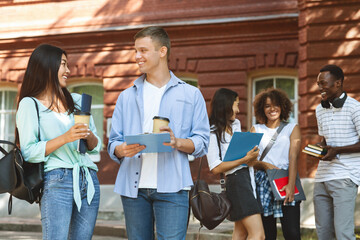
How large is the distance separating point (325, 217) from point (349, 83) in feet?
18.0

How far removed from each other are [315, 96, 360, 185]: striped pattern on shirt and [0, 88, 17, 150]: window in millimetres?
11094

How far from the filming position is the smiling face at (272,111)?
19.9 ft

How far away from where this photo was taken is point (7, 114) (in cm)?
1553

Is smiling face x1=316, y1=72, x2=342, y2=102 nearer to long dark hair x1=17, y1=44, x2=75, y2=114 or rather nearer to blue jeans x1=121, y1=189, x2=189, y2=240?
blue jeans x1=121, y1=189, x2=189, y2=240

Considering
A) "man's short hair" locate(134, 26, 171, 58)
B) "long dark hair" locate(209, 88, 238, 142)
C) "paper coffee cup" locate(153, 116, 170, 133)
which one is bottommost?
"paper coffee cup" locate(153, 116, 170, 133)

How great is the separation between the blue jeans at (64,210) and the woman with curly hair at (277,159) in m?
2.42

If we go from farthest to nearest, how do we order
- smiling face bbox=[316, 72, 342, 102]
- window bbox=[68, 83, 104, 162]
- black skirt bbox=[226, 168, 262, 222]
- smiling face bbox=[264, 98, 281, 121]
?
window bbox=[68, 83, 104, 162]
smiling face bbox=[264, 98, 281, 121]
smiling face bbox=[316, 72, 342, 102]
black skirt bbox=[226, 168, 262, 222]

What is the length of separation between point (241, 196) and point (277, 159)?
0.78 meters

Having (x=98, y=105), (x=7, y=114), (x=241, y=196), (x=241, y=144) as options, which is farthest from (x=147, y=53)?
(x=7, y=114)

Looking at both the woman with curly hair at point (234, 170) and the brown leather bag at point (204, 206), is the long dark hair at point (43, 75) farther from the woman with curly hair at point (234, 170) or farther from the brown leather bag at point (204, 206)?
the woman with curly hair at point (234, 170)

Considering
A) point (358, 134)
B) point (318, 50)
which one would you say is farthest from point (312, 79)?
point (358, 134)

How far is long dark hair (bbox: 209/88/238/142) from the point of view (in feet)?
18.4

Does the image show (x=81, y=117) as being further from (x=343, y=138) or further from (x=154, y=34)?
(x=343, y=138)

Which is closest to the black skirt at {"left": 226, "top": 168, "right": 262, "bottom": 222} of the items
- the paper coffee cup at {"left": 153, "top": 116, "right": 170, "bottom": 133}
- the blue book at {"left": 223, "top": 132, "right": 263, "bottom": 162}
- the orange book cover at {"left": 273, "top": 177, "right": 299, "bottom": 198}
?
the blue book at {"left": 223, "top": 132, "right": 263, "bottom": 162}
